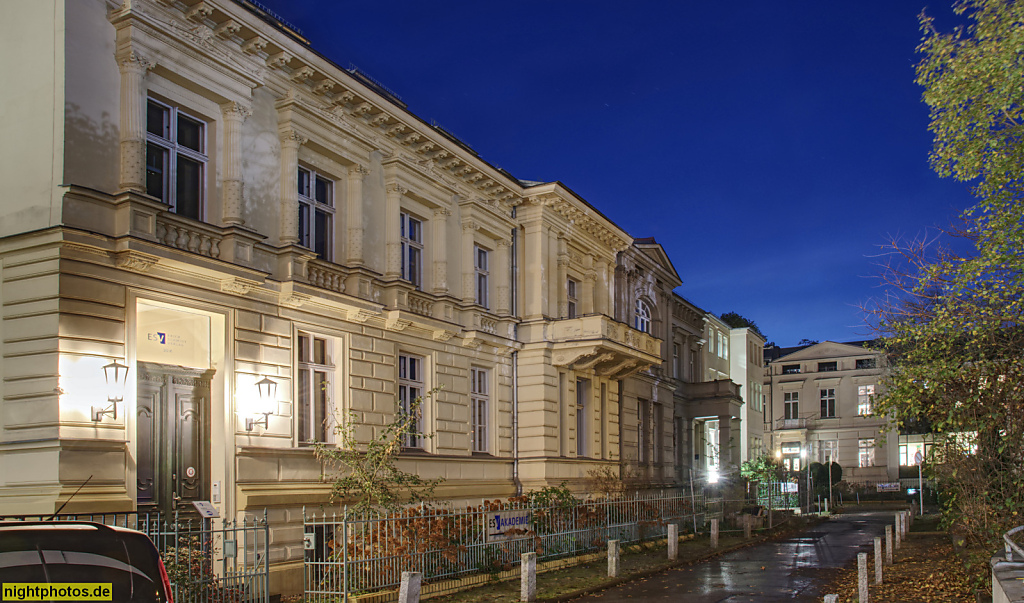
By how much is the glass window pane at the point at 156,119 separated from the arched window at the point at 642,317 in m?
21.8

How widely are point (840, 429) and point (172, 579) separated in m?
67.5

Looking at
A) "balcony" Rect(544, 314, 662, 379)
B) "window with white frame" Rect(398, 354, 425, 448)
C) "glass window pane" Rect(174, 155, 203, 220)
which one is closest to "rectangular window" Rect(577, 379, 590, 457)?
"balcony" Rect(544, 314, 662, 379)

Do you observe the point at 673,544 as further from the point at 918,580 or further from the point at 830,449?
the point at 830,449

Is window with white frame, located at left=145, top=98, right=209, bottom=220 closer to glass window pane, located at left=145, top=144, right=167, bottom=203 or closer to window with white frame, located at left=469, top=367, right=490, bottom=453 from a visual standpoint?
glass window pane, located at left=145, top=144, right=167, bottom=203

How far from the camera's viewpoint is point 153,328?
15.0m

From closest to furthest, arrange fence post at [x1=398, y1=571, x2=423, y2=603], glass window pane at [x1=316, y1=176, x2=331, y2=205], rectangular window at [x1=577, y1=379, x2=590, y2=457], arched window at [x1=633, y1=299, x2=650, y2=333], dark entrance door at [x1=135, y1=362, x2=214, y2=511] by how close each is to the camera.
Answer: fence post at [x1=398, y1=571, x2=423, y2=603], dark entrance door at [x1=135, y1=362, x2=214, y2=511], glass window pane at [x1=316, y1=176, x2=331, y2=205], rectangular window at [x1=577, y1=379, x2=590, y2=457], arched window at [x1=633, y1=299, x2=650, y2=333]

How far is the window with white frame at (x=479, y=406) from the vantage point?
927 inches

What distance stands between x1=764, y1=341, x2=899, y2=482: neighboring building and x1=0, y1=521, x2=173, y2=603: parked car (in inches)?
2606

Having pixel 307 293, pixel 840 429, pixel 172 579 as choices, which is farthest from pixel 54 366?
pixel 840 429

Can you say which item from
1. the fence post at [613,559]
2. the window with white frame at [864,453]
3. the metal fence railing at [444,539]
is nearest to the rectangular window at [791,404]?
the window with white frame at [864,453]

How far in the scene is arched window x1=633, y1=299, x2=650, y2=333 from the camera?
3438cm

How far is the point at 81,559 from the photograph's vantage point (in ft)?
22.8

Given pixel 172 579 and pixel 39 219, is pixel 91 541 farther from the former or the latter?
pixel 39 219

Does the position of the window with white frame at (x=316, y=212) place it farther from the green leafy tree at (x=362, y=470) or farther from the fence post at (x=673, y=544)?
the fence post at (x=673, y=544)
